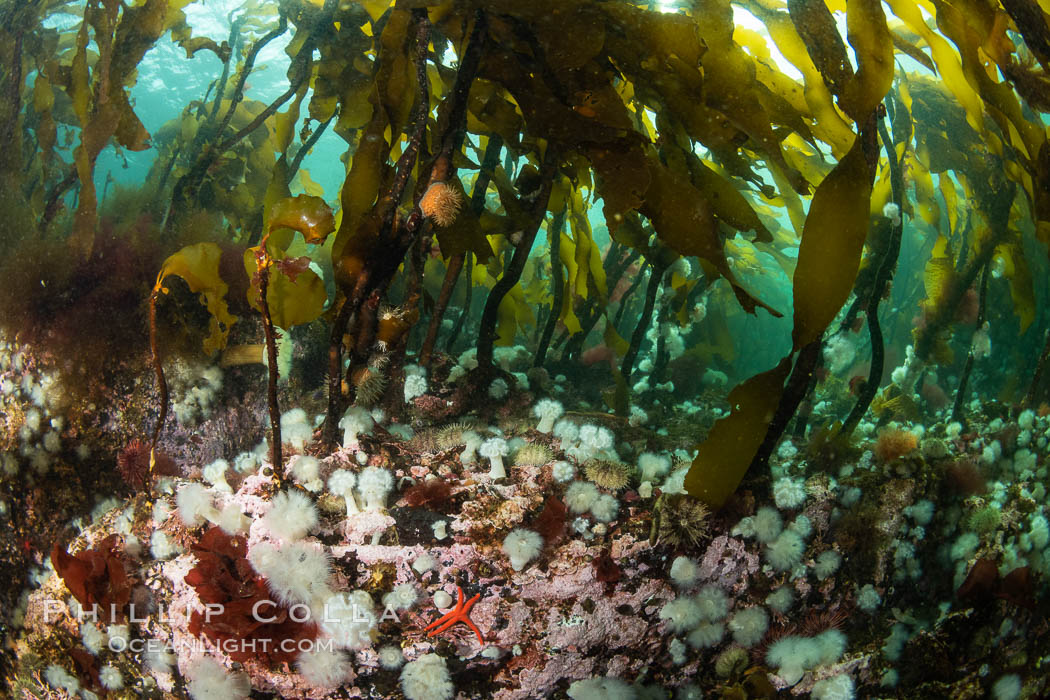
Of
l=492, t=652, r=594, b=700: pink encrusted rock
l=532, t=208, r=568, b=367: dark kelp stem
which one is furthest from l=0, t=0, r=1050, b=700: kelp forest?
l=532, t=208, r=568, b=367: dark kelp stem

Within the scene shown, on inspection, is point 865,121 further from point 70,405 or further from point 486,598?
point 70,405

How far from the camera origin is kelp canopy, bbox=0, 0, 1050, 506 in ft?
5.16

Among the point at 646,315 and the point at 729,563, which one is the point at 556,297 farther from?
the point at 729,563

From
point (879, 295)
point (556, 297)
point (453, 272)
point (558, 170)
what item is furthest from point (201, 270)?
point (879, 295)

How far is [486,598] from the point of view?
147cm

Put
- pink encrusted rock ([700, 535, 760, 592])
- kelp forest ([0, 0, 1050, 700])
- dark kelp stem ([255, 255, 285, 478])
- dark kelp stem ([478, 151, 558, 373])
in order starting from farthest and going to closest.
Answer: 1. dark kelp stem ([478, 151, 558, 373])
2. pink encrusted rock ([700, 535, 760, 592])
3. kelp forest ([0, 0, 1050, 700])
4. dark kelp stem ([255, 255, 285, 478])

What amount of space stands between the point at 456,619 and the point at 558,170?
6.32 ft

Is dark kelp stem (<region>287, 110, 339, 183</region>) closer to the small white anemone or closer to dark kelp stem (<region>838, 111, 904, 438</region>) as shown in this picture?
the small white anemone

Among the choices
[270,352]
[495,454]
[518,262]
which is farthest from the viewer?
[518,262]

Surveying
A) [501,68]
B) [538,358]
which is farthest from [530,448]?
[501,68]

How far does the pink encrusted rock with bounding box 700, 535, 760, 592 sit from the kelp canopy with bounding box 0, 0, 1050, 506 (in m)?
0.18

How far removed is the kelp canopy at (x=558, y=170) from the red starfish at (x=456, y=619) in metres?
0.77

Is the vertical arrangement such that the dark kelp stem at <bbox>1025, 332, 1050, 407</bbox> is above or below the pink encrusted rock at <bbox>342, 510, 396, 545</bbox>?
below

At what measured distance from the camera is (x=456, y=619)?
4.72ft
